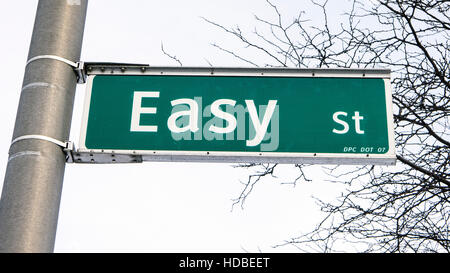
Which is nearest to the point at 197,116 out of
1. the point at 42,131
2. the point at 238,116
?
→ the point at 238,116

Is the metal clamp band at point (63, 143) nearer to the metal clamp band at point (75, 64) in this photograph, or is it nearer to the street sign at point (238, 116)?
the street sign at point (238, 116)

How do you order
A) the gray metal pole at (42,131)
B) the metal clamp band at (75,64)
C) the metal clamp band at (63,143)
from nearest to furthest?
the gray metal pole at (42,131)
the metal clamp band at (63,143)
the metal clamp band at (75,64)

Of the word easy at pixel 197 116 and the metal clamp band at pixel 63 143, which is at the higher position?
the word easy at pixel 197 116

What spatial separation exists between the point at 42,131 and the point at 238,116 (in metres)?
1.07

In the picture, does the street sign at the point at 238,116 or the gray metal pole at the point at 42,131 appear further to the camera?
the street sign at the point at 238,116

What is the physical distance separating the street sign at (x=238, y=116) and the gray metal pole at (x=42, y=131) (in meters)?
0.23

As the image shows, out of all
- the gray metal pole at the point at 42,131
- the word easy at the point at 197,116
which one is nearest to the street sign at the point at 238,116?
the word easy at the point at 197,116

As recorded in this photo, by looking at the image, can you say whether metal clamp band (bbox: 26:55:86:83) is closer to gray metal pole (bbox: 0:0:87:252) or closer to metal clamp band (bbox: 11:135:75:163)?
gray metal pole (bbox: 0:0:87:252)

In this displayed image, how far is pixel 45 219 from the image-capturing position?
2891mm

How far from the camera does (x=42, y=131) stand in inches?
122

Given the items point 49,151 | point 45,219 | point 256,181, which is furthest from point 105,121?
point 256,181

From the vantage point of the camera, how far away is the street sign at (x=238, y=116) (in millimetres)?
3389

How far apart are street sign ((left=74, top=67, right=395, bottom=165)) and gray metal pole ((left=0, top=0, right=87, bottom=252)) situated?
0.23 metres
